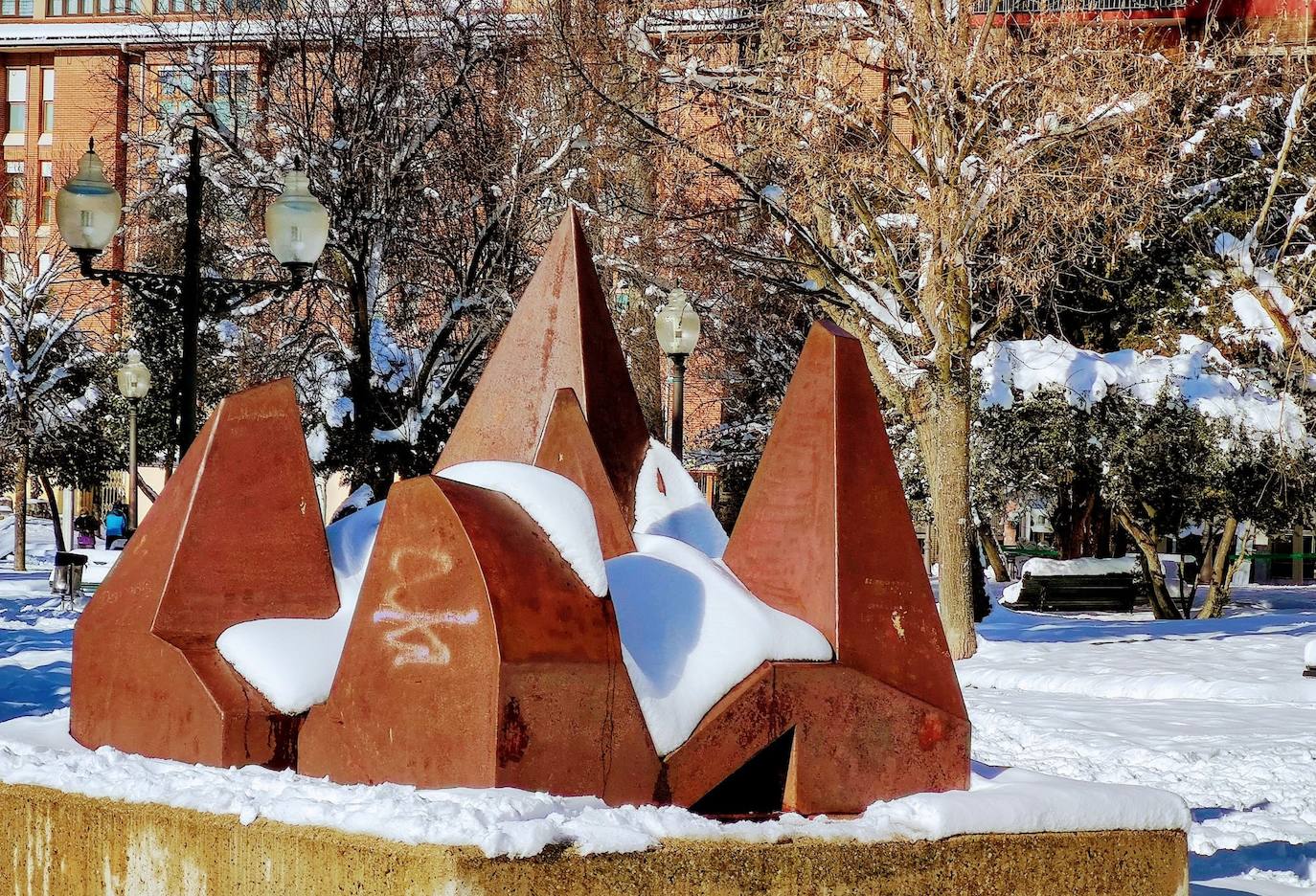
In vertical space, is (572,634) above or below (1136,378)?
below

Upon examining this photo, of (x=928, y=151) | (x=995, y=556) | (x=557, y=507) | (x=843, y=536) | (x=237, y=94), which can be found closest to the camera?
(x=557, y=507)

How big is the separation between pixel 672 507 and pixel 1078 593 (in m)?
18.7

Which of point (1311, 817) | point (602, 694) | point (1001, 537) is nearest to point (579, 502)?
point (602, 694)

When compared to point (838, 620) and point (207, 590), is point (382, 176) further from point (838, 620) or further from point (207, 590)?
point (838, 620)

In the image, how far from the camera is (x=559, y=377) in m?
6.97

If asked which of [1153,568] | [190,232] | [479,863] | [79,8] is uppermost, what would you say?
[79,8]

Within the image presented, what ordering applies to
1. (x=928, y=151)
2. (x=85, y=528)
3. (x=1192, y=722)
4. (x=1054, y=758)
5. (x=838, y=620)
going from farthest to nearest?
(x=85, y=528), (x=928, y=151), (x=1192, y=722), (x=1054, y=758), (x=838, y=620)

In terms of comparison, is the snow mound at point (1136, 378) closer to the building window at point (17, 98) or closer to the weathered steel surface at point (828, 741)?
the weathered steel surface at point (828, 741)

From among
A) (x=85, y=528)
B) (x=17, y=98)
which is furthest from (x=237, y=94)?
(x=17, y=98)

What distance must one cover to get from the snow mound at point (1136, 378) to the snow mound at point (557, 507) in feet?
44.7

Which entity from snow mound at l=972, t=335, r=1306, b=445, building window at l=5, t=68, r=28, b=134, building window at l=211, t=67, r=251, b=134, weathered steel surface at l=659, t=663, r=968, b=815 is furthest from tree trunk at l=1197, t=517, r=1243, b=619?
building window at l=5, t=68, r=28, b=134

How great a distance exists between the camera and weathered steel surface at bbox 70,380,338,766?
5410 mm

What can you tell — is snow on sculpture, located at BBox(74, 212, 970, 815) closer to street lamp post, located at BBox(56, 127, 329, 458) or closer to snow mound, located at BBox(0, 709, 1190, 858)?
snow mound, located at BBox(0, 709, 1190, 858)

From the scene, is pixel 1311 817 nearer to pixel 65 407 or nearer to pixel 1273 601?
pixel 1273 601
